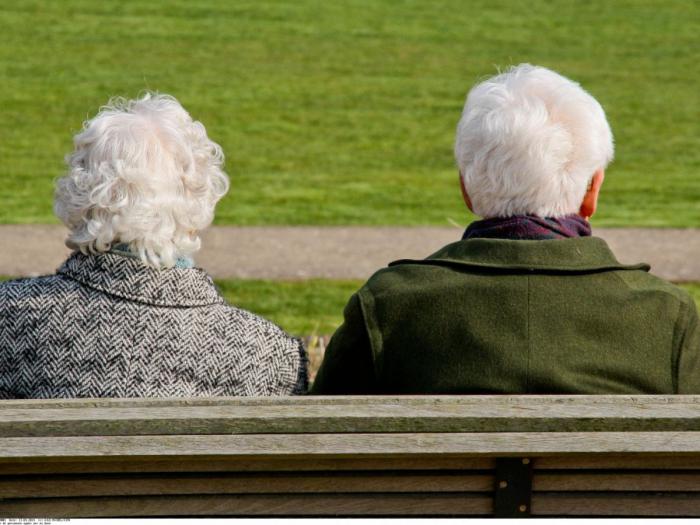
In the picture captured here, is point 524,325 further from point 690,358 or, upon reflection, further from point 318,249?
point 318,249

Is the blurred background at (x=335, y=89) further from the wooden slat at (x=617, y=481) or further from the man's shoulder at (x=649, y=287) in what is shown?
the wooden slat at (x=617, y=481)

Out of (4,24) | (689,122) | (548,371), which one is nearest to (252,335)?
(548,371)

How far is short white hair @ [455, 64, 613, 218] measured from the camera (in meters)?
3.14

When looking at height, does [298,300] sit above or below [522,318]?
below

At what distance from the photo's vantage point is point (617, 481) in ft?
8.38

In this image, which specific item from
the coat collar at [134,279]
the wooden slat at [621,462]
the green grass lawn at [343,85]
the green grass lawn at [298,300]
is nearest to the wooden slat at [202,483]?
the wooden slat at [621,462]

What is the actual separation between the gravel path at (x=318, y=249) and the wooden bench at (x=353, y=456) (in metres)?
5.02

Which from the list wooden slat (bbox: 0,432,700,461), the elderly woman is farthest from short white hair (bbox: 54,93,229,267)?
wooden slat (bbox: 0,432,700,461)

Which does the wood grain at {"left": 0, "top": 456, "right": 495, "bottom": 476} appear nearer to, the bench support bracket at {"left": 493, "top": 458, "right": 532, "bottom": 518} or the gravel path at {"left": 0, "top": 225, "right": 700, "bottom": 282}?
the bench support bracket at {"left": 493, "top": 458, "right": 532, "bottom": 518}

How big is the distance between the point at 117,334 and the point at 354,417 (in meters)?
0.88

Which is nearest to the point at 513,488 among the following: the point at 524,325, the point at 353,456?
the point at 353,456

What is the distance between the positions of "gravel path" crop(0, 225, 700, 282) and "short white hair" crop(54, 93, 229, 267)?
4.28 metres

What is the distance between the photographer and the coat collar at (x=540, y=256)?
115 inches

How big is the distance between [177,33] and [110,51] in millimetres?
1249
